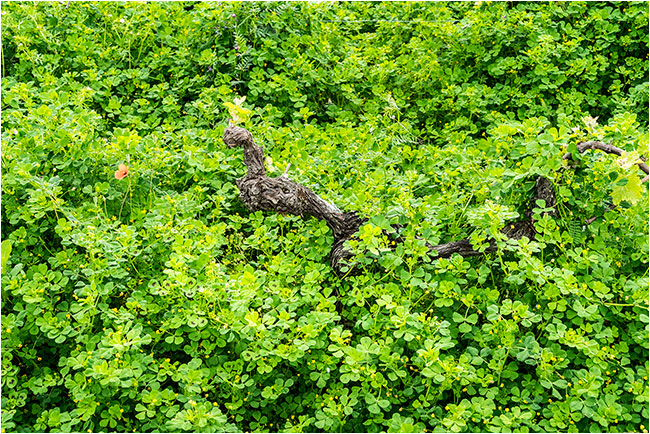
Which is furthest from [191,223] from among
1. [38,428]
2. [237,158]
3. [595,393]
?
[595,393]

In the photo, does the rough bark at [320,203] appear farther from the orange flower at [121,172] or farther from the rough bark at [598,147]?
the orange flower at [121,172]

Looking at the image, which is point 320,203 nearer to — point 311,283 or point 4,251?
point 311,283

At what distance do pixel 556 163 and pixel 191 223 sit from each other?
1721 mm

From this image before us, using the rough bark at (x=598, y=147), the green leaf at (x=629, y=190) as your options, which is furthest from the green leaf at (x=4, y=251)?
the green leaf at (x=629, y=190)

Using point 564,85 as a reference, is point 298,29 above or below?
above

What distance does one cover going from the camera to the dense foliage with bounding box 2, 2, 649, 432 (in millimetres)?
2457

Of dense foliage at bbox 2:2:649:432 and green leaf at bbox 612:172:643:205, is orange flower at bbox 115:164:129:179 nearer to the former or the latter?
dense foliage at bbox 2:2:649:432


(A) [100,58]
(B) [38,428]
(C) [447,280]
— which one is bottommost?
(B) [38,428]

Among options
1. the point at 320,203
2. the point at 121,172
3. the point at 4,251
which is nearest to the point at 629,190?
the point at 320,203

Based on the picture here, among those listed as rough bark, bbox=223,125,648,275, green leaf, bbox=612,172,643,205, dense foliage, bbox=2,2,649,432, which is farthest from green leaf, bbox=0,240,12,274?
green leaf, bbox=612,172,643,205

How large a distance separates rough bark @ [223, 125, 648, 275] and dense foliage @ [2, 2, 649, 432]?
6 cm

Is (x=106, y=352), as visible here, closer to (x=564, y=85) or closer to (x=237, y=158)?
(x=237, y=158)

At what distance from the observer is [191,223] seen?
307 cm

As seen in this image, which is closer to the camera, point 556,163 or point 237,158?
point 556,163
